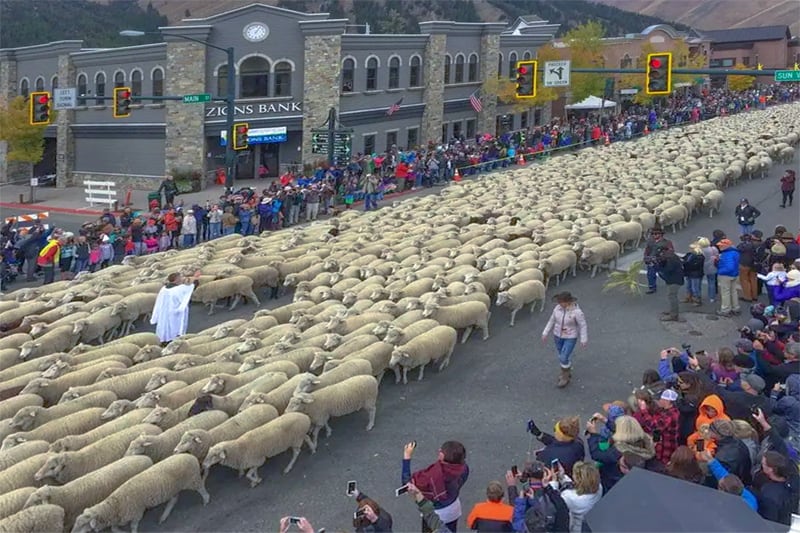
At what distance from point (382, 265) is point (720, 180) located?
15658mm

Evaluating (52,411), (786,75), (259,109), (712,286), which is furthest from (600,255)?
(259,109)

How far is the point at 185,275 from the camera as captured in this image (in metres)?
16.9

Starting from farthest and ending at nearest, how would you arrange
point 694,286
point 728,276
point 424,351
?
point 694,286 < point 728,276 < point 424,351

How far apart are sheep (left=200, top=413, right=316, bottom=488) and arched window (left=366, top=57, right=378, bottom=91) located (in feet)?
106

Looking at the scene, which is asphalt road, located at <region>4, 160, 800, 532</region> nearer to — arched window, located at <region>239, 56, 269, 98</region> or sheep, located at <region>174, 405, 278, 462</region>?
sheep, located at <region>174, 405, 278, 462</region>

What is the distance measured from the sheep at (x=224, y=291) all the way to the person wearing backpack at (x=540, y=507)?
10.7m

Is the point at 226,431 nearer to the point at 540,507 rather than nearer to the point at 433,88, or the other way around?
A: the point at 540,507

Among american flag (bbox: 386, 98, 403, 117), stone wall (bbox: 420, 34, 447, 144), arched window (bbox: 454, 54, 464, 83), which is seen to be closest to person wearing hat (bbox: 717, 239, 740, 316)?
american flag (bbox: 386, 98, 403, 117)

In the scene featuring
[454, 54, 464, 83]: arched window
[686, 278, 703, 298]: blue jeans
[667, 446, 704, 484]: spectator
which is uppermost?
[454, 54, 464, 83]: arched window

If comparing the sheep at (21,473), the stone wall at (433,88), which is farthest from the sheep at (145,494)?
the stone wall at (433,88)

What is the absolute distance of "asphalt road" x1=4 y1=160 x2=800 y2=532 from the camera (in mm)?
9430

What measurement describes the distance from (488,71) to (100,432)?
41.6 m

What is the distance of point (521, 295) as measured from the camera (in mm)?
15914

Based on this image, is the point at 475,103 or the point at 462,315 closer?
the point at 462,315
